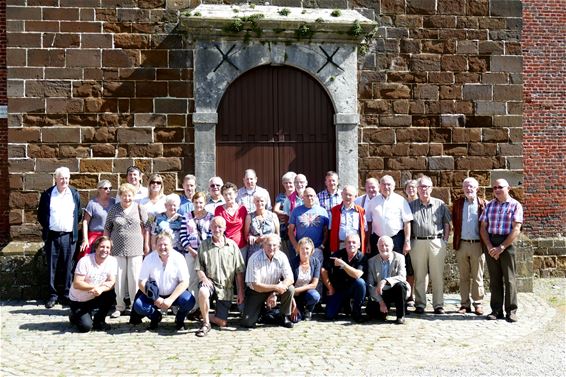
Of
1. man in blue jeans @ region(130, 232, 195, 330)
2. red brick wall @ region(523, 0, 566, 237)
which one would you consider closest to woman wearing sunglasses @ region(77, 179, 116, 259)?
man in blue jeans @ region(130, 232, 195, 330)

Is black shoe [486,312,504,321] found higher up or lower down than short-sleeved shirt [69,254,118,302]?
lower down

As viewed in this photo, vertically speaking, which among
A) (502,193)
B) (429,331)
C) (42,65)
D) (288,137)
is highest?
(42,65)

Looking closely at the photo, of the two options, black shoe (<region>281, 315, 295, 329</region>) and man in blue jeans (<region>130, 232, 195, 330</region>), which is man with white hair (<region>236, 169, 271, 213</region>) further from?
black shoe (<region>281, 315, 295, 329</region>)

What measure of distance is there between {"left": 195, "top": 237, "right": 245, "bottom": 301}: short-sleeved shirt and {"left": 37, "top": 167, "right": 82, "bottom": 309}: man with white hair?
2.05m

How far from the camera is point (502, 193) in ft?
23.9

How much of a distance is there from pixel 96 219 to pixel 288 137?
3045 millimetres

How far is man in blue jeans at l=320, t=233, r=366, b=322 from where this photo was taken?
7.05m

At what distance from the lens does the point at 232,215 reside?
282 inches

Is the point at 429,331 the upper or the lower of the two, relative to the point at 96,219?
lower

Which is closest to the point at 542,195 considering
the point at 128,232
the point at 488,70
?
the point at 488,70

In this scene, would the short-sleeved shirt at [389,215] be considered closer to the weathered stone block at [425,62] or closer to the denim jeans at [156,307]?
the denim jeans at [156,307]

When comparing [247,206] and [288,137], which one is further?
[288,137]

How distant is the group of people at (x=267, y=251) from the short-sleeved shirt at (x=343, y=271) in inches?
0.5

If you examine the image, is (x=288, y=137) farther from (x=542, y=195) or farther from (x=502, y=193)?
(x=542, y=195)
